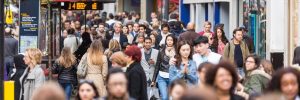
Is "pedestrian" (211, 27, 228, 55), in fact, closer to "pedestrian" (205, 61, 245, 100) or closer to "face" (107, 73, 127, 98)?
"face" (107, 73, 127, 98)

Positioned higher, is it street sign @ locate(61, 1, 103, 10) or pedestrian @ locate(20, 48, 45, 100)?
street sign @ locate(61, 1, 103, 10)

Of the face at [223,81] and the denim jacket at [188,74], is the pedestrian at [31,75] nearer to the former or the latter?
the denim jacket at [188,74]

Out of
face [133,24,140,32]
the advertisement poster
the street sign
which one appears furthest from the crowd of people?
the street sign

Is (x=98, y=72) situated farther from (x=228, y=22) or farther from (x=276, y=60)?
(x=228, y=22)

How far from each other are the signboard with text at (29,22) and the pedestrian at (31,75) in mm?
6381

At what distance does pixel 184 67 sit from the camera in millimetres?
16719

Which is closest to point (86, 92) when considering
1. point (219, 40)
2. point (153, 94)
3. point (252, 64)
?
point (252, 64)

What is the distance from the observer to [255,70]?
15.2m

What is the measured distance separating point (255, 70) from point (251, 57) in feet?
1.14

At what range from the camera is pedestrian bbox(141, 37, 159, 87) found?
21.2 meters

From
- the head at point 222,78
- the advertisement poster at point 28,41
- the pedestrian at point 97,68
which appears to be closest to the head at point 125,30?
the advertisement poster at point 28,41

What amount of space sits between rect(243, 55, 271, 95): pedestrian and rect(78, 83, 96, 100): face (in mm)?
3218

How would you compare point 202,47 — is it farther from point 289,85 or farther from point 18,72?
point 289,85

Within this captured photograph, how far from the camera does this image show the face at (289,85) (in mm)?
10773
